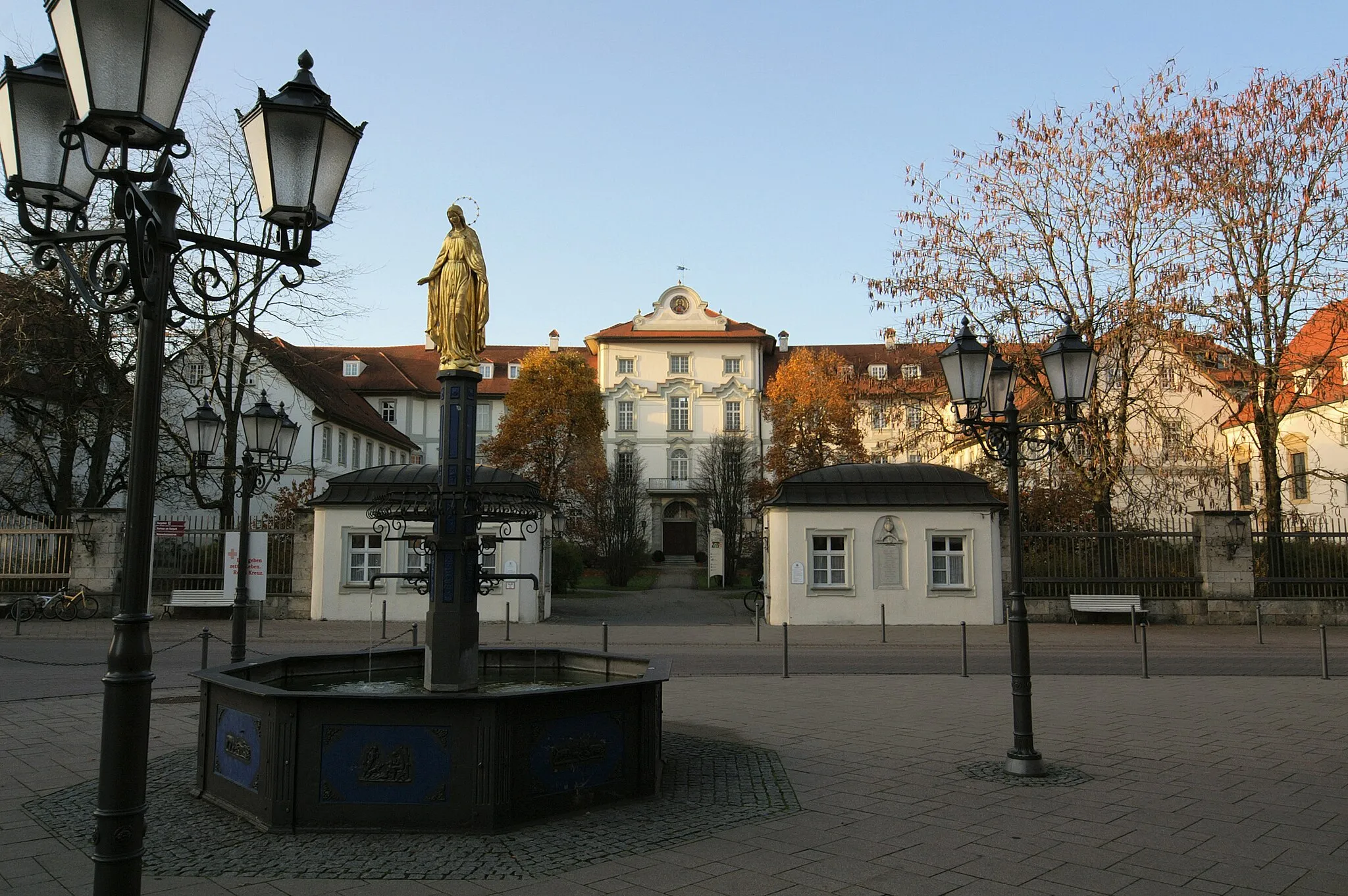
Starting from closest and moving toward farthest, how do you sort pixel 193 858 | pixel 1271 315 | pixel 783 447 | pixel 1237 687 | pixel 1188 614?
pixel 193 858 → pixel 1237 687 → pixel 1188 614 → pixel 1271 315 → pixel 783 447

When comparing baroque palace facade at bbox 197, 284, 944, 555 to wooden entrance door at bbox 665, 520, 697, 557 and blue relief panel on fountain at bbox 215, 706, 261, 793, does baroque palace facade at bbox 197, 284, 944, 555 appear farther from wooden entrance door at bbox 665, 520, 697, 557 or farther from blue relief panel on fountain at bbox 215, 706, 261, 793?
blue relief panel on fountain at bbox 215, 706, 261, 793

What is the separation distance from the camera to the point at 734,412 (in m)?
68.2

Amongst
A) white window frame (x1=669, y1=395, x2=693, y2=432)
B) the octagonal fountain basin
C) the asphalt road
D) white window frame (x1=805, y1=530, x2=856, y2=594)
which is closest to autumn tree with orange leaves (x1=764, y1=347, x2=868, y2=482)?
white window frame (x1=669, y1=395, x2=693, y2=432)

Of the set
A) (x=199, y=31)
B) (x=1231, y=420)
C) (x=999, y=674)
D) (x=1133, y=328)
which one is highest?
(x=1133, y=328)

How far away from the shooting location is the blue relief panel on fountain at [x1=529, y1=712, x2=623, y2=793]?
22.2 ft

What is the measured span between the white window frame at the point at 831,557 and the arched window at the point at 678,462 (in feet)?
136

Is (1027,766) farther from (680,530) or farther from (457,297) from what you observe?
(680,530)

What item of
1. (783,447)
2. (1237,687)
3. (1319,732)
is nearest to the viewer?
(1319,732)

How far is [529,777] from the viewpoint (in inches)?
264

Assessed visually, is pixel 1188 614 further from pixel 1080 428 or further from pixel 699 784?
pixel 699 784

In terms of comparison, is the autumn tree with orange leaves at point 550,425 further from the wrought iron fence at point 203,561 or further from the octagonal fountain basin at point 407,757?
the octagonal fountain basin at point 407,757

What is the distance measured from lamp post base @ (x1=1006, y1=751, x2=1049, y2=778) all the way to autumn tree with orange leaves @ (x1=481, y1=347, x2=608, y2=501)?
41853 mm

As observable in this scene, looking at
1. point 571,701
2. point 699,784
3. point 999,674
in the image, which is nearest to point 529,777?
point 571,701

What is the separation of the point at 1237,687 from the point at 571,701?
11.9 metres
